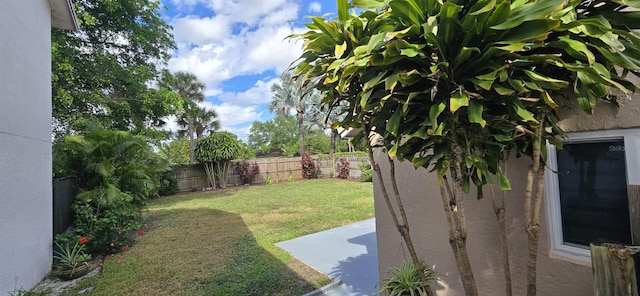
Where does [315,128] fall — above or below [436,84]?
above

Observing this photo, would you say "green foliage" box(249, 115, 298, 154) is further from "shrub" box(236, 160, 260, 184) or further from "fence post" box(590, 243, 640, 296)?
"fence post" box(590, 243, 640, 296)

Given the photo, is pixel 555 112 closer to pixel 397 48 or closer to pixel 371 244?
pixel 397 48

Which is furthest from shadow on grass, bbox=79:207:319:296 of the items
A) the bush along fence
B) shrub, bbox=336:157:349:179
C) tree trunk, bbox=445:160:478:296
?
shrub, bbox=336:157:349:179

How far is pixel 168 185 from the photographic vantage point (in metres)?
13.3

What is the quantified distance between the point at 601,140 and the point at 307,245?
178 inches

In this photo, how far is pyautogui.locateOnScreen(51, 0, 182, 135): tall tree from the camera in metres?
9.19

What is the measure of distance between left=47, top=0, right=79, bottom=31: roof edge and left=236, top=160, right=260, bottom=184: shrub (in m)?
11.1

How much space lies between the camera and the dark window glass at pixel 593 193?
5.38 feet

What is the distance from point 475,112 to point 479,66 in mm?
239

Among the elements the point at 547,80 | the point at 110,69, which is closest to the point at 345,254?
the point at 547,80

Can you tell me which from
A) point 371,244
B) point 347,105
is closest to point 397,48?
point 347,105

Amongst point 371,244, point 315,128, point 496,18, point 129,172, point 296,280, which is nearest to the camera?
point 496,18

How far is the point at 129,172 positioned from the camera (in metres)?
6.02

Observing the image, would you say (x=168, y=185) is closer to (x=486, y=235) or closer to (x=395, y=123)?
(x=486, y=235)
